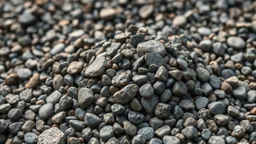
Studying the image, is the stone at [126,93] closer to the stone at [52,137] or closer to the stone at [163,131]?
the stone at [163,131]

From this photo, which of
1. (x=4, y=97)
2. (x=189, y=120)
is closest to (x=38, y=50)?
(x=4, y=97)

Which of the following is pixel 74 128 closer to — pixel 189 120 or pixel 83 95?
pixel 83 95

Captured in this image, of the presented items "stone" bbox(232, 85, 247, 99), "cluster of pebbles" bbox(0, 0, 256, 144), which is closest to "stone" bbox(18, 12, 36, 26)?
"cluster of pebbles" bbox(0, 0, 256, 144)

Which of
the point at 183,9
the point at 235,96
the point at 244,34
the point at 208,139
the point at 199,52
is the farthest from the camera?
the point at 183,9

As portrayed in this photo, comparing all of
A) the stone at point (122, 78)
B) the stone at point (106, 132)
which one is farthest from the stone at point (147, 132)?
the stone at point (122, 78)

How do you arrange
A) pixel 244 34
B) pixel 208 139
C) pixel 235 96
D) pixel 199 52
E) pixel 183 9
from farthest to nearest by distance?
pixel 183 9
pixel 244 34
pixel 199 52
pixel 235 96
pixel 208 139

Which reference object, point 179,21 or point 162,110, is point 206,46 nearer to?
point 179,21

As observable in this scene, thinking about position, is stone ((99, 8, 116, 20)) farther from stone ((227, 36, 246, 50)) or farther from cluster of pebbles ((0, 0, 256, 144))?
stone ((227, 36, 246, 50))
